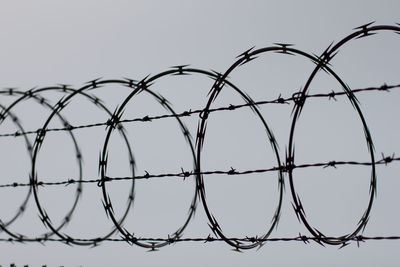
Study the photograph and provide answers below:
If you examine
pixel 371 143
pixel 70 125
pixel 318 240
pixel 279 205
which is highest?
pixel 70 125

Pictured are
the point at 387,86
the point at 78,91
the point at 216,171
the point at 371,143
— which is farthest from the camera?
the point at 78,91

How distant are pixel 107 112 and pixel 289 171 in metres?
3.63

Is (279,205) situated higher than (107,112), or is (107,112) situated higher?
(107,112)

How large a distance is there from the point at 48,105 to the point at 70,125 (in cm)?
59

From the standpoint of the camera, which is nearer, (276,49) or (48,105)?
(276,49)

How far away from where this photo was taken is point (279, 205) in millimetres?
8078

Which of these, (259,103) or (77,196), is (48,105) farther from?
(259,103)

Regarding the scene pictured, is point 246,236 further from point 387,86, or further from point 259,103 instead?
point 387,86

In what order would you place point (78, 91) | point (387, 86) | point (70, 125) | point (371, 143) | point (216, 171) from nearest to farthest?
point (387, 86), point (371, 143), point (216, 171), point (78, 91), point (70, 125)

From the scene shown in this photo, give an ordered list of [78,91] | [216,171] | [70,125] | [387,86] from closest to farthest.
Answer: [387,86] → [216,171] → [78,91] → [70,125]

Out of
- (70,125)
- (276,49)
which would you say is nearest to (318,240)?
(276,49)

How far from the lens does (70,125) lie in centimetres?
1017

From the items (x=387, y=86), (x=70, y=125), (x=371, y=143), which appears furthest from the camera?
(x=70, y=125)

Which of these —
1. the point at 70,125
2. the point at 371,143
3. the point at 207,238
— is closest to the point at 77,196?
the point at 70,125
